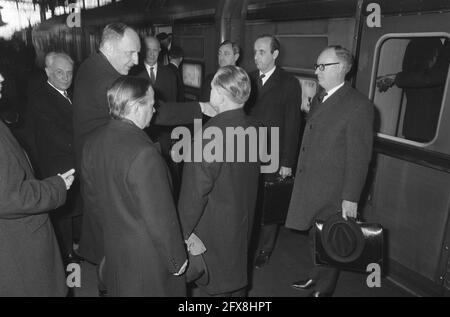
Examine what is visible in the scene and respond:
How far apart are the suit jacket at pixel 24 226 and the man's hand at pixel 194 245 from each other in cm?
78

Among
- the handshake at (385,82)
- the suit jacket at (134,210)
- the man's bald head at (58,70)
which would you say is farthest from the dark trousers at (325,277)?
the man's bald head at (58,70)

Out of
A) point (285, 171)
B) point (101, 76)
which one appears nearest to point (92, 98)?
point (101, 76)

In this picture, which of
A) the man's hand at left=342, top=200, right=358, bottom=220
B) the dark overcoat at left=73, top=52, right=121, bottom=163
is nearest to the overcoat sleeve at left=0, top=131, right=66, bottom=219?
the dark overcoat at left=73, top=52, right=121, bottom=163

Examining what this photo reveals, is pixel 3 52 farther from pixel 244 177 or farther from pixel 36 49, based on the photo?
pixel 244 177

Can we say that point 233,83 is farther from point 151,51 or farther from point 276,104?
point 151,51

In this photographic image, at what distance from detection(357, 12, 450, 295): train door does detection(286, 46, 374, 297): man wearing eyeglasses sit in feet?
1.88

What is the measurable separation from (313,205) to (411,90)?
144 centimetres

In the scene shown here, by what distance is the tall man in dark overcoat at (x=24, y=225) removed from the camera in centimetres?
171

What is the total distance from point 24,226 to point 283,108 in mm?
2314

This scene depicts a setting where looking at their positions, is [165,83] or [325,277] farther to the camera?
Result: [165,83]

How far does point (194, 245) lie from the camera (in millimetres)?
2195

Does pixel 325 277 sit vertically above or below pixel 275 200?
below

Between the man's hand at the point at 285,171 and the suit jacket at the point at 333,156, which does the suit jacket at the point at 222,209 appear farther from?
the man's hand at the point at 285,171

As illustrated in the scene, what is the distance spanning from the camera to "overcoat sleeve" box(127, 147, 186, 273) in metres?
1.69
